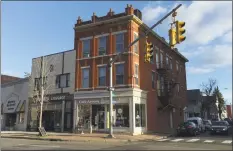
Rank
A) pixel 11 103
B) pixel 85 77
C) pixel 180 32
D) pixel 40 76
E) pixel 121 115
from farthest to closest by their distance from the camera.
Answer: pixel 11 103 → pixel 40 76 → pixel 85 77 → pixel 121 115 → pixel 180 32

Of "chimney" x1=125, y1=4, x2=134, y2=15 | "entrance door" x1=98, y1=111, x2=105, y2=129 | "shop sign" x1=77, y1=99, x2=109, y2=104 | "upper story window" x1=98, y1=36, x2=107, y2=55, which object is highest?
"chimney" x1=125, y1=4, x2=134, y2=15

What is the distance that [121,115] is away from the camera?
30.1 metres

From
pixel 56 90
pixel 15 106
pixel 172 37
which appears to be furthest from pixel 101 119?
pixel 172 37

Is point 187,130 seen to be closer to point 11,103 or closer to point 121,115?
point 121,115

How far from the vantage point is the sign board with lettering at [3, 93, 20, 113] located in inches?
1625

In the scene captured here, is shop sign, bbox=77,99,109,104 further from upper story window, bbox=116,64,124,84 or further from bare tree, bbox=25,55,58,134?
bare tree, bbox=25,55,58,134

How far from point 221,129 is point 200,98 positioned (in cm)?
4663

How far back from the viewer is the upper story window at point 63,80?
35.5 meters

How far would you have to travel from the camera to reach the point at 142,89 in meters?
32.2

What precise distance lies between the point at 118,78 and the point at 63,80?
829 cm

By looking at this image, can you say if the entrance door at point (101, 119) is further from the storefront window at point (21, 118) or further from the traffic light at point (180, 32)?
the traffic light at point (180, 32)

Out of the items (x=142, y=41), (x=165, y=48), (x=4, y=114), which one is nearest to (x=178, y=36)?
(x=142, y=41)

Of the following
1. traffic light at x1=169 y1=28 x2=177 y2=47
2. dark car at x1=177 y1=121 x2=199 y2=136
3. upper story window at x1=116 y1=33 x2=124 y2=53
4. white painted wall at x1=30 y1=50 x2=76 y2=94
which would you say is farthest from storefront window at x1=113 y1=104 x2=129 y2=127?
traffic light at x1=169 y1=28 x2=177 y2=47

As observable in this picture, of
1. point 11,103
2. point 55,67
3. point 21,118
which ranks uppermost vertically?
point 55,67
